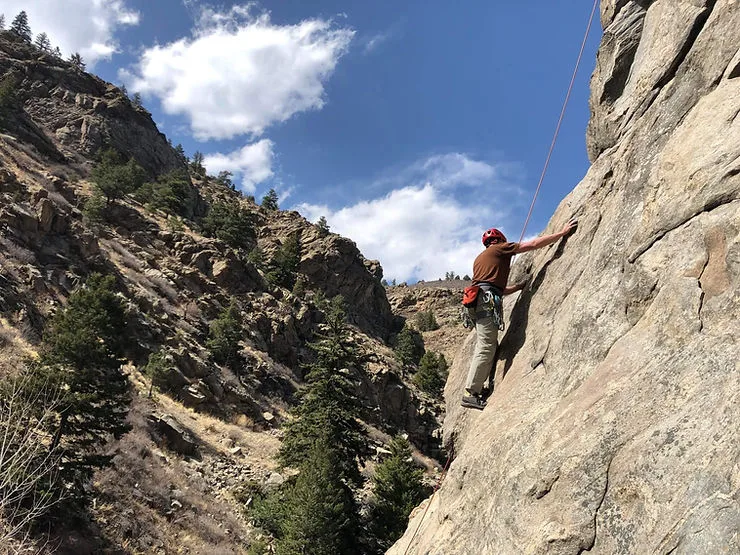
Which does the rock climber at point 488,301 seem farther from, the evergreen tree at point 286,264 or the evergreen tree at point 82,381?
the evergreen tree at point 286,264

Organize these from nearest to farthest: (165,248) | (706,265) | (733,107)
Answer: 1. (706,265)
2. (733,107)
3. (165,248)

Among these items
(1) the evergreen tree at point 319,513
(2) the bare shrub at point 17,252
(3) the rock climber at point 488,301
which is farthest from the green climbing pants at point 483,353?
(2) the bare shrub at point 17,252

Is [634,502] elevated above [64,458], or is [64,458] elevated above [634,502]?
[634,502]

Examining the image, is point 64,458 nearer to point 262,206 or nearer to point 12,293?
point 12,293

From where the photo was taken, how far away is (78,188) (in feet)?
175

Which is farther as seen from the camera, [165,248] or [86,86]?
[86,86]

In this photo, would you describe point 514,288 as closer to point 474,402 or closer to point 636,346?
point 474,402

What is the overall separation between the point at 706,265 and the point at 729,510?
6.73 feet

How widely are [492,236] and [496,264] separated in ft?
1.86

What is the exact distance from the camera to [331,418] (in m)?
20.7

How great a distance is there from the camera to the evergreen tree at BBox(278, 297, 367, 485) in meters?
20.0

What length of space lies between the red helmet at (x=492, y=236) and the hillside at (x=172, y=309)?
14290mm

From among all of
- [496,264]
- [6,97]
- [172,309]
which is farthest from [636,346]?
[6,97]

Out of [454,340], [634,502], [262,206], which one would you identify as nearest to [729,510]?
[634,502]
